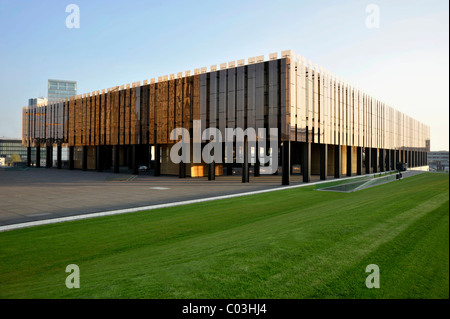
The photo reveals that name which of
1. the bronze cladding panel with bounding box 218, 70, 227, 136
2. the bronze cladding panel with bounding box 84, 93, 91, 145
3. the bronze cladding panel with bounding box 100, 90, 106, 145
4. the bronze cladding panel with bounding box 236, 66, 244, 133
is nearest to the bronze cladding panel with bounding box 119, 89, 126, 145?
the bronze cladding panel with bounding box 100, 90, 106, 145

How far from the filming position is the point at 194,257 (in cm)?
741

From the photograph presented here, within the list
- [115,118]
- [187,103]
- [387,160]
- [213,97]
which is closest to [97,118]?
[115,118]

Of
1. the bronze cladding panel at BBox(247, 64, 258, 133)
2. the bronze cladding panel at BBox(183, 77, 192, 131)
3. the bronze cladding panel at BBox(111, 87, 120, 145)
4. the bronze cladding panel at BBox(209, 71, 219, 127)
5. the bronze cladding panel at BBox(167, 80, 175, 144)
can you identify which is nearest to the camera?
the bronze cladding panel at BBox(247, 64, 258, 133)

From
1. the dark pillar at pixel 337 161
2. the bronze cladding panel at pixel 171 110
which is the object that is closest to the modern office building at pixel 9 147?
the bronze cladding panel at pixel 171 110

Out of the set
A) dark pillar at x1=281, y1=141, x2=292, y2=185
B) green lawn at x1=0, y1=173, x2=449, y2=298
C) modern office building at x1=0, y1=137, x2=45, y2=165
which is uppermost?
modern office building at x1=0, y1=137, x2=45, y2=165

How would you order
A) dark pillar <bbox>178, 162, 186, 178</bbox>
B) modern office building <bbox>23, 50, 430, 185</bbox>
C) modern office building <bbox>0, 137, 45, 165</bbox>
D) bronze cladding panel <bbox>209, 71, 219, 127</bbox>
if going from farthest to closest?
modern office building <bbox>0, 137, 45, 165</bbox> → dark pillar <bbox>178, 162, 186, 178</bbox> → bronze cladding panel <bbox>209, 71, 219, 127</bbox> → modern office building <bbox>23, 50, 430, 185</bbox>

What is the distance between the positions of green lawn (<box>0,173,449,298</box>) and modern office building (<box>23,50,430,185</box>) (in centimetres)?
2250

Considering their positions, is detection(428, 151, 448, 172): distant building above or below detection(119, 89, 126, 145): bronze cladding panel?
below

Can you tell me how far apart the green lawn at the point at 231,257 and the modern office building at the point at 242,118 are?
22.5 metres

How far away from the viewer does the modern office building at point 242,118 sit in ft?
109

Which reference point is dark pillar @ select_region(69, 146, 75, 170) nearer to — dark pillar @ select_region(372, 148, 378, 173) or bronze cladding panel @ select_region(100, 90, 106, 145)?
bronze cladding panel @ select_region(100, 90, 106, 145)

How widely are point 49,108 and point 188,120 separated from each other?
44.5 m

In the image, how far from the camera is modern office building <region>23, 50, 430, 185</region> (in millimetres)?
33281
